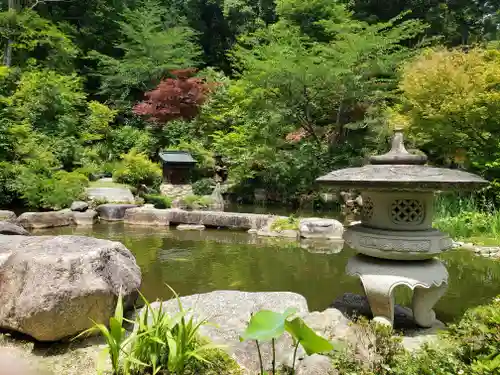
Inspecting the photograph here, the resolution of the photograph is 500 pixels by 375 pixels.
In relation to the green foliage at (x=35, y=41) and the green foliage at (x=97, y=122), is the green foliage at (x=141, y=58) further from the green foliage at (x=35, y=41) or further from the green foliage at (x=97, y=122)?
the green foliage at (x=97, y=122)

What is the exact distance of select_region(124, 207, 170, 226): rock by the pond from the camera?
1141cm

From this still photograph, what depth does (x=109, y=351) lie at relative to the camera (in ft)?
8.48

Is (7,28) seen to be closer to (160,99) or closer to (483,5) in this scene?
(160,99)

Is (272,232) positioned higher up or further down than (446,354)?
further down

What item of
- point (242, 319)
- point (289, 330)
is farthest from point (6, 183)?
point (289, 330)

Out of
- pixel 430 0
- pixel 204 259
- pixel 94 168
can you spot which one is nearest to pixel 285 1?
pixel 430 0

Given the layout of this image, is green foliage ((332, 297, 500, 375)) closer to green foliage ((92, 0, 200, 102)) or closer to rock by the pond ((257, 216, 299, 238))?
rock by the pond ((257, 216, 299, 238))

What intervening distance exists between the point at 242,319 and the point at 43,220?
851cm

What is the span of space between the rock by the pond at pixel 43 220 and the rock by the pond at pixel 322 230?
6.25m

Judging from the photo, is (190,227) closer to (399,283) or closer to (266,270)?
(266,270)

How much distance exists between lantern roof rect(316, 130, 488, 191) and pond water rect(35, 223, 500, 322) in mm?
1606

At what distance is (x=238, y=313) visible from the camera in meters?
4.01

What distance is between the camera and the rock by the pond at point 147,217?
11.4 meters

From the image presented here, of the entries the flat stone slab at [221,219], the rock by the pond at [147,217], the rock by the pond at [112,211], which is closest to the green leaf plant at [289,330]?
the flat stone slab at [221,219]
